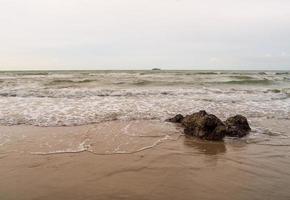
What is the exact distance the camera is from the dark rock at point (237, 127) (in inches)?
321

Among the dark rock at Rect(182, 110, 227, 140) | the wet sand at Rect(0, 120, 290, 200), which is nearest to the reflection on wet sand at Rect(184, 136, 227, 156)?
the wet sand at Rect(0, 120, 290, 200)

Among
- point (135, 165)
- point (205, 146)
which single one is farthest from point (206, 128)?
point (135, 165)

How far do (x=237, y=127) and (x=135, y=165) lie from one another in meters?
3.77

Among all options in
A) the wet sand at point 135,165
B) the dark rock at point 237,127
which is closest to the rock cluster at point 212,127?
the dark rock at point 237,127

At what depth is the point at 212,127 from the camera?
8.05 meters

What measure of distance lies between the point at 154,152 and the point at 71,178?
2104 mm

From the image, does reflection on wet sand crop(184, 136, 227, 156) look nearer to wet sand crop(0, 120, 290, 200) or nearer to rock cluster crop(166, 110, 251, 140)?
wet sand crop(0, 120, 290, 200)

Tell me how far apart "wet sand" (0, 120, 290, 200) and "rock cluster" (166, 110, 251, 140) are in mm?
289

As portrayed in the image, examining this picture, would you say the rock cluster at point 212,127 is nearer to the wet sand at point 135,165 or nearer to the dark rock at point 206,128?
the dark rock at point 206,128

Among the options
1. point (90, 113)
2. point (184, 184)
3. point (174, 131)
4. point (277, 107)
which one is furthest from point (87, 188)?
point (277, 107)

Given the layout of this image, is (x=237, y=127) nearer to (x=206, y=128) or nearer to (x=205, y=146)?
(x=206, y=128)

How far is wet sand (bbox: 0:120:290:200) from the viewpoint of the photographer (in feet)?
14.6

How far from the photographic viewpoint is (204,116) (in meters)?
8.41

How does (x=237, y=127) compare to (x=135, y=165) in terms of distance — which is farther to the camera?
(x=237, y=127)
